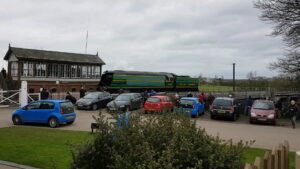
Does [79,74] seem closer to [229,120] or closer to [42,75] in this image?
[42,75]

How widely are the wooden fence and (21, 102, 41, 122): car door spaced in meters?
14.5

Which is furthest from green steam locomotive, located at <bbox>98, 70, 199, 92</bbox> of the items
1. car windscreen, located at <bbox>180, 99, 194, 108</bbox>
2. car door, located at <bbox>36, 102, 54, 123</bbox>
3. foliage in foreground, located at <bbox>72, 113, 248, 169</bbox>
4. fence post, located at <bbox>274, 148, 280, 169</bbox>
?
fence post, located at <bbox>274, 148, 280, 169</bbox>

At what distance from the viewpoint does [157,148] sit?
3686mm

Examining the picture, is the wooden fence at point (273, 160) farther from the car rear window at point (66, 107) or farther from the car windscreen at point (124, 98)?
the car windscreen at point (124, 98)

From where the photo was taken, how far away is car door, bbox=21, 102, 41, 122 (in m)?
15.9

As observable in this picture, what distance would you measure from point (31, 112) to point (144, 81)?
31338 millimetres

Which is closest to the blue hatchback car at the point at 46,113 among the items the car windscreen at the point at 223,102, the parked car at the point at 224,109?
the parked car at the point at 224,109

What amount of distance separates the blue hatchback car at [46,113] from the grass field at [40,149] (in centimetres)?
220

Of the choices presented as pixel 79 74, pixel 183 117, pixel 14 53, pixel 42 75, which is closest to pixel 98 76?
pixel 79 74

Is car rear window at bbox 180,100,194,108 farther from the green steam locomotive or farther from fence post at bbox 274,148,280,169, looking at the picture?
the green steam locomotive

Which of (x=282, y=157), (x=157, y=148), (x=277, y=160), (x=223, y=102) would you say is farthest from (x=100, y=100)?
(x=277, y=160)

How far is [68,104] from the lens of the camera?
54.0 feet

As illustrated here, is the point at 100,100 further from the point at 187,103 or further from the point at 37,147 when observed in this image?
the point at 37,147

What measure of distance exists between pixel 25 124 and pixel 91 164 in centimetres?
A: 1421
